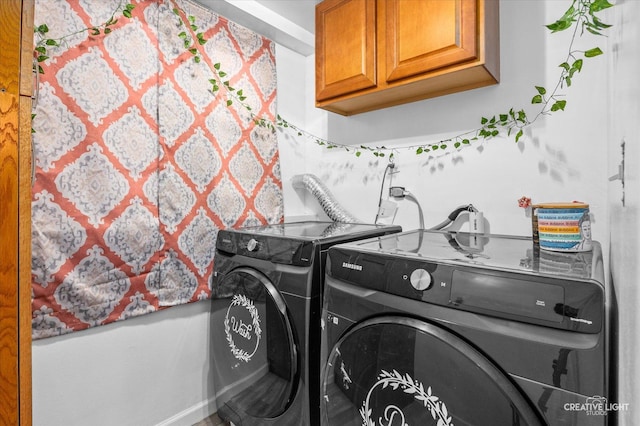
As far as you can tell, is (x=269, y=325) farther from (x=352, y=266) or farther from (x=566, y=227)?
(x=566, y=227)

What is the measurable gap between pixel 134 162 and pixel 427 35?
1.49m

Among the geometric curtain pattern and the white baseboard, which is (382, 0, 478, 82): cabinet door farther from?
the white baseboard

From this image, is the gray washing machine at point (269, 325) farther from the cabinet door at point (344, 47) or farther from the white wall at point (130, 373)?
the cabinet door at point (344, 47)

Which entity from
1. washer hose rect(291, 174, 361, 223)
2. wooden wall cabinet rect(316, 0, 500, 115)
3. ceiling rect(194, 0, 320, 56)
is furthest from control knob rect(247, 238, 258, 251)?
ceiling rect(194, 0, 320, 56)

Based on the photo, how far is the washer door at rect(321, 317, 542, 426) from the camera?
768 mm

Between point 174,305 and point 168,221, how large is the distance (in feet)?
1.45

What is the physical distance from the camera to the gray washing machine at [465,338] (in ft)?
2.28

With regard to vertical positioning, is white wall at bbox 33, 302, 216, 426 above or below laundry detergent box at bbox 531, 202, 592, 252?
below

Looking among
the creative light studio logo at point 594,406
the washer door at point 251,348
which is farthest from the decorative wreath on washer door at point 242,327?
the creative light studio logo at point 594,406

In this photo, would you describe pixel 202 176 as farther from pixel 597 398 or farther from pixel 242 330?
pixel 597 398

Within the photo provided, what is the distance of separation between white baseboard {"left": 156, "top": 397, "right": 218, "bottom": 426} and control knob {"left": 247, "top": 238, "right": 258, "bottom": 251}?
1.03 m

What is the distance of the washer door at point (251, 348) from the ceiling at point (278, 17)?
1.49 m

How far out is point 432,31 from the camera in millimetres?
1458

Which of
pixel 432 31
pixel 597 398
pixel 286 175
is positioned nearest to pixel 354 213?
pixel 286 175
